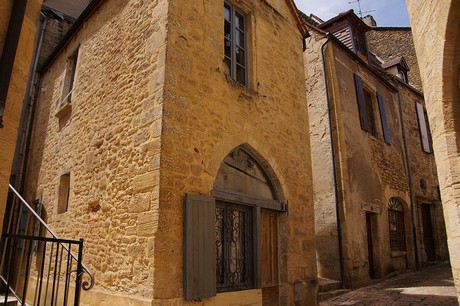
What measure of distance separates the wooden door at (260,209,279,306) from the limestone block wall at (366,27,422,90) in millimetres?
14610

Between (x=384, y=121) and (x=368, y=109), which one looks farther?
(x=384, y=121)

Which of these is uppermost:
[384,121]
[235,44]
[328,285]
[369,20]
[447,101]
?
[369,20]

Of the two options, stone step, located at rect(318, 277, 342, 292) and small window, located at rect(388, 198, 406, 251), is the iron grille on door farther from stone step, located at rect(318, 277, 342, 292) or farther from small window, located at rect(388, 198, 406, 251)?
small window, located at rect(388, 198, 406, 251)

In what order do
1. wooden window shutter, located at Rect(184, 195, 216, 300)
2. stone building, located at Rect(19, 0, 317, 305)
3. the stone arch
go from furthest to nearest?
the stone arch
stone building, located at Rect(19, 0, 317, 305)
wooden window shutter, located at Rect(184, 195, 216, 300)

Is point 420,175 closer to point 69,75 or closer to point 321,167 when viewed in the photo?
point 321,167

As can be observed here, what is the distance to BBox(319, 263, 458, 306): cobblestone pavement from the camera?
6.55 metres

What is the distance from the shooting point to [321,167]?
9.38 m

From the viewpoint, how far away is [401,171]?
39.2ft

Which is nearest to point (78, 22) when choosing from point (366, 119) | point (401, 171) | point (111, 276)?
point (111, 276)

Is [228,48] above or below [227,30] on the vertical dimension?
below

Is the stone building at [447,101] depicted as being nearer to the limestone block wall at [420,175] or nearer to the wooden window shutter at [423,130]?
the limestone block wall at [420,175]

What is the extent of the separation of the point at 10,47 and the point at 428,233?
1404cm

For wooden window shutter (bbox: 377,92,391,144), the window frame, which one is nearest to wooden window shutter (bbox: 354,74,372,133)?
wooden window shutter (bbox: 377,92,391,144)

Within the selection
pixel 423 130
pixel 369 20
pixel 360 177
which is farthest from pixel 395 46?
pixel 360 177
